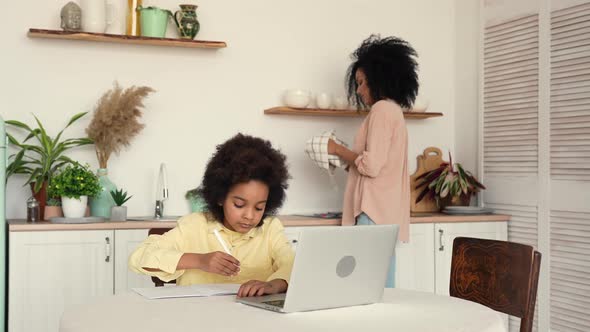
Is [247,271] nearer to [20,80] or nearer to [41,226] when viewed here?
[41,226]

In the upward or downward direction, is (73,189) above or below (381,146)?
below

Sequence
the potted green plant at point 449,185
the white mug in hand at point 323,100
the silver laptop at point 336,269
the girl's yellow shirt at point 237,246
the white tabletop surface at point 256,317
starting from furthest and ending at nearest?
the potted green plant at point 449,185 → the white mug in hand at point 323,100 → the girl's yellow shirt at point 237,246 → the silver laptop at point 336,269 → the white tabletop surface at point 256,317

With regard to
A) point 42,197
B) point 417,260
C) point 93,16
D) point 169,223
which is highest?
point 93,16

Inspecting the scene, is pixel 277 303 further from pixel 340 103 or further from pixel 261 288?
pixel 340 103

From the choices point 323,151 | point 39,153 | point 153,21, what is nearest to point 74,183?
point 39,153

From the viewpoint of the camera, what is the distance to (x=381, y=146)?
3443 mm

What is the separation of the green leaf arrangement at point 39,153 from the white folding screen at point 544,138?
2.26 meters

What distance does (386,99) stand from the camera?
11.8ft

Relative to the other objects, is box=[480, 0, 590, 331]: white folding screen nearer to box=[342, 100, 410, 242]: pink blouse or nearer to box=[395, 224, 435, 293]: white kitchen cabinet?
box=[395, 224, 435, 293]: white kitchen cabinet

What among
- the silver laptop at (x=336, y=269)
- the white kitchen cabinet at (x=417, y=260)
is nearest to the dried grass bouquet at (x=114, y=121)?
the white kitchen cabinet at (x=417, y=260)

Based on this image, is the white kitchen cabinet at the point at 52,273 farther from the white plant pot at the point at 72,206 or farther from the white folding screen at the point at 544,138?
the white folding screen at the point at 544,138

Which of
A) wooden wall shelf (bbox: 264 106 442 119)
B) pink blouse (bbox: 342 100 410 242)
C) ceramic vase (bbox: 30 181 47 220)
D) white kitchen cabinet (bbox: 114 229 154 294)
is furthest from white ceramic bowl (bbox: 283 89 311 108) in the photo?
ceramic vase (bbox: 30 181 47 220)

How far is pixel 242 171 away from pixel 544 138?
7.67ft

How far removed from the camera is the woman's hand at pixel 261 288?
1.88m
